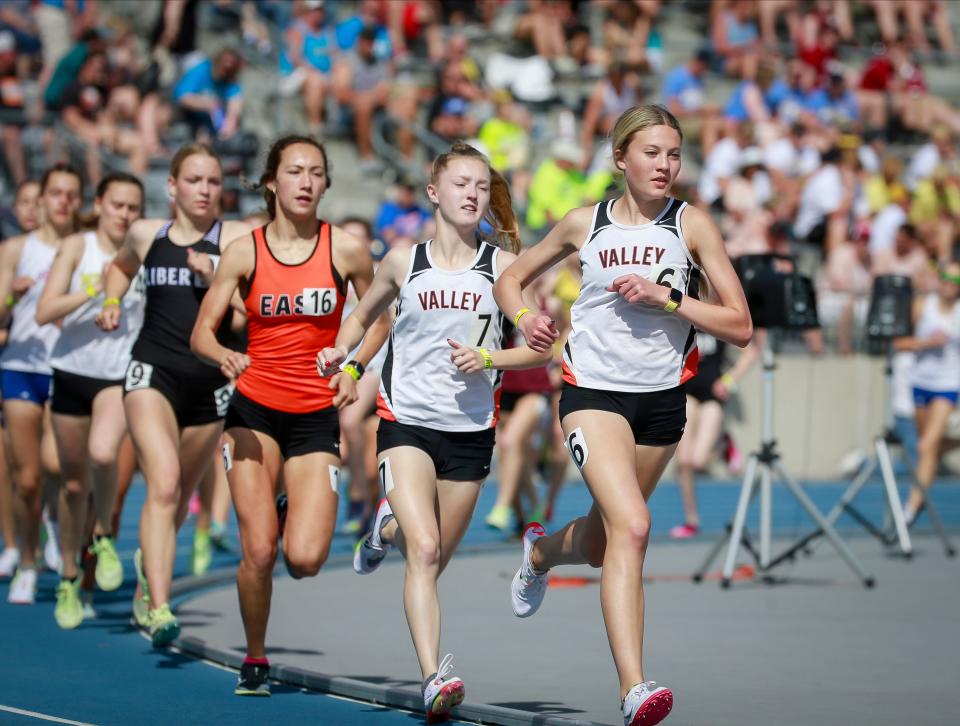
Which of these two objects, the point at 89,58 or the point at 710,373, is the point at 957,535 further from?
the point at 89,58

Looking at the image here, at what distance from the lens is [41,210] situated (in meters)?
10.6

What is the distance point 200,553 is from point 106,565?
199cm

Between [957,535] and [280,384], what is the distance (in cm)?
900

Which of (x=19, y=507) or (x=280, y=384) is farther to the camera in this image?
(x=19, y=507)

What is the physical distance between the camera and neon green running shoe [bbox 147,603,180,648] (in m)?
7.59

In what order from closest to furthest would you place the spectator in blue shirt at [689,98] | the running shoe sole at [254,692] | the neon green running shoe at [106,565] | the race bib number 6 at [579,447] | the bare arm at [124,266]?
1. the race bib number 6 at [579,447]
2. the running shoe sole at [254,692]
3. the bare arm at [124,266]
4. the neon green running shoe at [106,565]
5. the spectator in blue shirt at [689,98]

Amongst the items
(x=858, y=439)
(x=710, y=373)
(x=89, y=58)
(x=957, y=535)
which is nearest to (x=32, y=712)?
(x=710, y=373)

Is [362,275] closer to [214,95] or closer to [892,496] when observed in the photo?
[892,496]

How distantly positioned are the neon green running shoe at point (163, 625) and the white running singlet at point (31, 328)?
10.1ft

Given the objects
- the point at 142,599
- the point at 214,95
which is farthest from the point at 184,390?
the point at 214,95

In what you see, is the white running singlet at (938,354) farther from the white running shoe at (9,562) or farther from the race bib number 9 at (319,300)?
the race bib number 9 at (319,300)

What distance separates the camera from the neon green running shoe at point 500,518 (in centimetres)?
1240

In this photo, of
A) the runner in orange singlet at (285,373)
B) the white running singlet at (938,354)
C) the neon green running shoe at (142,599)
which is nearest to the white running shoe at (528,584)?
the runner in orange singlet at (285,373)

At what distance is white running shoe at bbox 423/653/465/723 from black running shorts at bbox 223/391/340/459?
140cm
